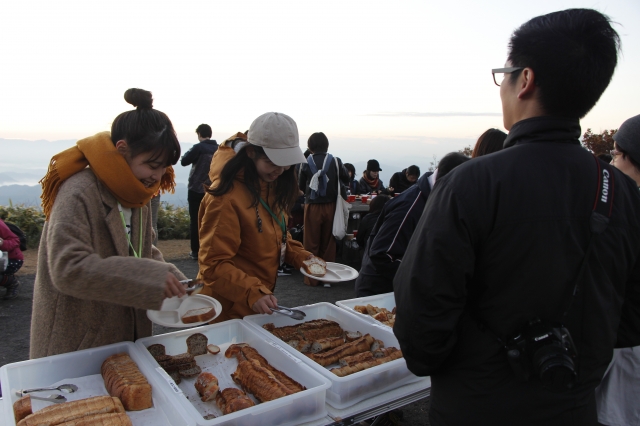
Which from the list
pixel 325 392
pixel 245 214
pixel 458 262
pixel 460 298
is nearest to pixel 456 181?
pixel 458 262

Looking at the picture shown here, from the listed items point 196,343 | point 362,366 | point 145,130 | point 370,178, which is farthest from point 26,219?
point 362,366

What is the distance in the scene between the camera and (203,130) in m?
8.12

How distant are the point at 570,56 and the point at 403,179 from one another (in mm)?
9950

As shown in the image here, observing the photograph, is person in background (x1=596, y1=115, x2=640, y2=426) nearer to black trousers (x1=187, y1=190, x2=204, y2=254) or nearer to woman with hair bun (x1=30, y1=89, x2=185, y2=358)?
woman with hair bun (x1=30, y1=89, x2=185, y2=358)

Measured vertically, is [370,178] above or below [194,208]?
above

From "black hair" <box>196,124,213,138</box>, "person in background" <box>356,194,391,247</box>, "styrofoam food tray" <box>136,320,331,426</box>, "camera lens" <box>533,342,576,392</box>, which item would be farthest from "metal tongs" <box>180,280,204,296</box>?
"black hair" <box>196,124,213,138</box>

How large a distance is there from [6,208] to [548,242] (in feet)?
35.9

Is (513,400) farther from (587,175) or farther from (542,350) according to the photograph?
(587,175)

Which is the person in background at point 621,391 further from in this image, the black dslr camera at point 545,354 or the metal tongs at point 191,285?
the metal tongs at point 191,285

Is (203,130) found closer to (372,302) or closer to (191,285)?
(372,302)

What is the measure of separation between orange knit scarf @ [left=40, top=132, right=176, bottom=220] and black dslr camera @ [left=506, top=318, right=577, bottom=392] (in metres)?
1.66

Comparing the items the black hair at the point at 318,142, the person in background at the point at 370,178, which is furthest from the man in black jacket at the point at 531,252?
the person in background at the point at 370,178

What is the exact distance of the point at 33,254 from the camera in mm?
8516

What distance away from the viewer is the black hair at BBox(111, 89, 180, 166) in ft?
6.59
